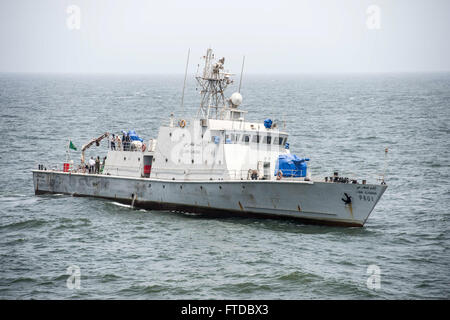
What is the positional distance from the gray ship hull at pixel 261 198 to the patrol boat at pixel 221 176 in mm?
48

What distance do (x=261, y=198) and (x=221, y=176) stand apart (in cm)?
266

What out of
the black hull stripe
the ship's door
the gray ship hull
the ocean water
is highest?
the ship's door

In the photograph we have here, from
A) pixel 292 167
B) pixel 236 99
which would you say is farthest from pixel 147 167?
pixel 292 167

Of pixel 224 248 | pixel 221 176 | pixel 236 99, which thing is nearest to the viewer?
pixel 224 248

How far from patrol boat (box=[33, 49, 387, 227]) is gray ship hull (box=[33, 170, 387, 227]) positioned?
5cm

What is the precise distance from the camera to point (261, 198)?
29.5m

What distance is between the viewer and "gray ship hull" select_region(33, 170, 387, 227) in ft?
92.3

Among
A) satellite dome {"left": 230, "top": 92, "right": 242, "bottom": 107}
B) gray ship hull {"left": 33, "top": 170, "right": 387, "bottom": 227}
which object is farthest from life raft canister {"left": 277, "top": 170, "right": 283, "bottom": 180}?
satellite dome {"left": 230, "top": 92, "right": 242, "bottom": 107}

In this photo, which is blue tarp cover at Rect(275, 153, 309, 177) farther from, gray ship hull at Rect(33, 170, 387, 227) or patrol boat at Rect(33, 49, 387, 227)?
gray ship hull at Rect(33, 170, 387, 227)

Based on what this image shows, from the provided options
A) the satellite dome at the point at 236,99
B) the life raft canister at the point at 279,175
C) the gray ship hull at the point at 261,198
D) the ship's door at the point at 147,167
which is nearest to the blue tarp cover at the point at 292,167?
the life raft canister at the point at 279,175

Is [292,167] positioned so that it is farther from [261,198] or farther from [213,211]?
[213,211]

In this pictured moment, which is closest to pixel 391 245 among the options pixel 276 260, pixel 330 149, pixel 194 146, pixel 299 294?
pixel 276 260

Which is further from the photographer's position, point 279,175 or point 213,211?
point 213,211

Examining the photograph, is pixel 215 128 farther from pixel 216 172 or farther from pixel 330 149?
pixel 330 149
